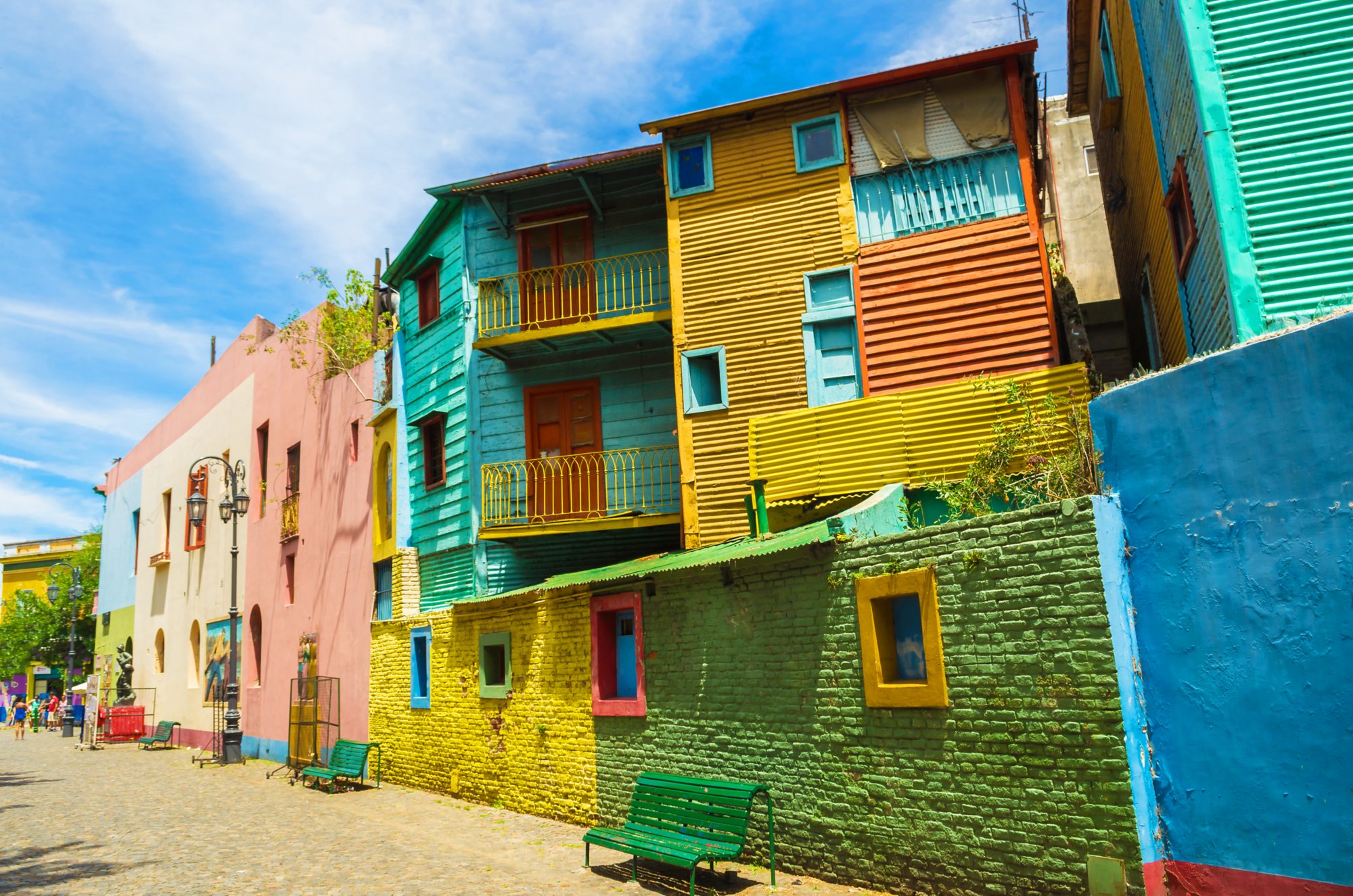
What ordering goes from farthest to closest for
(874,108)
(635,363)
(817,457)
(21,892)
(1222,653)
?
(635,363) < (874,108) < (817,457) < (21,892) < (1222,653)

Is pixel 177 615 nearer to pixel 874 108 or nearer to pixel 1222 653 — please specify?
pixel 874 108

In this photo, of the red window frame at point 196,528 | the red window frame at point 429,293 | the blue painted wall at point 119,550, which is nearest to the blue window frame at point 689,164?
the red window frame at point 429,293

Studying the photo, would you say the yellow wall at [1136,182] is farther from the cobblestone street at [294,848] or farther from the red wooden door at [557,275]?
the red wooden door at [557,275]

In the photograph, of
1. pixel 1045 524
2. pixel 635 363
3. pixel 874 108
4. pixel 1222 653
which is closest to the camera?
pixel 1222 653

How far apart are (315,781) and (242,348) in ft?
44.3

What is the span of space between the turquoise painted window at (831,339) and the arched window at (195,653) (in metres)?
21.3

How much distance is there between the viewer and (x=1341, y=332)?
19.6 ft

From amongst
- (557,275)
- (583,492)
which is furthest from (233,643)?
(557,275)

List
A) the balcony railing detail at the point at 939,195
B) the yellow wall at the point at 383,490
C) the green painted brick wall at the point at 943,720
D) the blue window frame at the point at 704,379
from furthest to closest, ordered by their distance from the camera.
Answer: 1. the yellow wall at the point at 383,490
2. the blue window frame at the point at 704,379
3. the balcony railing detail at the point at 939,195
4. the green painted brick wall at the point at 943,720

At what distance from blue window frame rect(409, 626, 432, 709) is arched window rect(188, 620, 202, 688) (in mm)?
14551

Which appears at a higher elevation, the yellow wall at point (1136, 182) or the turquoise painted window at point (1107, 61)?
the turquoise painted window at point (1107, 61)

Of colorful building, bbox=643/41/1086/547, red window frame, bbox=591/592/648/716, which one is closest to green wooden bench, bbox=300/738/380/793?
red window frame, bbox=591/592/648/716

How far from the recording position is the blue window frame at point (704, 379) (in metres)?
13.9

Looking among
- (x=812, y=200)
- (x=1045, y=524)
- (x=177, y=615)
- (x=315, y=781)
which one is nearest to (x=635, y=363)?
(x=812, y=200)
